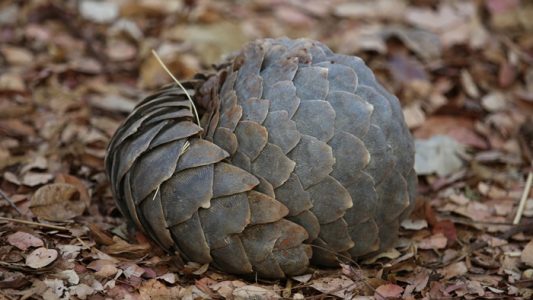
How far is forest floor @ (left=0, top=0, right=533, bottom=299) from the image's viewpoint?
2113 mm

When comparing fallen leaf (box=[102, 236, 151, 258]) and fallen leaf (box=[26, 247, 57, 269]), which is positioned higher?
fallen leaf (box=[26, 247, 57, 269])

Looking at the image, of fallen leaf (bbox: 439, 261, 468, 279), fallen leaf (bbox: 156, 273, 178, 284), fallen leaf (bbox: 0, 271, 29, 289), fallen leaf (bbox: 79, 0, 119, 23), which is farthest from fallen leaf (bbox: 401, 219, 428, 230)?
fallen leaf (bbox: 79, 0, 119, 23)

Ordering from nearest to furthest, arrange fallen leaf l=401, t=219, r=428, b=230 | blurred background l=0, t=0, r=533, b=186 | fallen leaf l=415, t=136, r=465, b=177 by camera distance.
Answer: fallen leaf l=401, t=219, r=428, b=230, fallen leaf l=415, t=136, r=465, b=177, blurred background l=0, t=0, r=533, b=186

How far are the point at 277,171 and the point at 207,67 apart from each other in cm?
155

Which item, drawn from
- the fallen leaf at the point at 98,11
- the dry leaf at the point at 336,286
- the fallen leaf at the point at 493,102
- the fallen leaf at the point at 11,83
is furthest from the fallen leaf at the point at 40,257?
the fallen leaf at the point at 493,102

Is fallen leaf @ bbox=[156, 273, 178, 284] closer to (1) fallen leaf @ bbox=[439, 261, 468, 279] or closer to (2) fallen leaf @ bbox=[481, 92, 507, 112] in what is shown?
(1) fallen leaf @ bbox=[439, 261, 468, 279]

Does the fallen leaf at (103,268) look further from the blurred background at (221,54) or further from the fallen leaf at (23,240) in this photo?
the blurred background at (221,54)

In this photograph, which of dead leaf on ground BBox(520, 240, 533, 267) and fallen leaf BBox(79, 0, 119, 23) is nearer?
dead leaf on ground BBox(520, 240, 533, 267)

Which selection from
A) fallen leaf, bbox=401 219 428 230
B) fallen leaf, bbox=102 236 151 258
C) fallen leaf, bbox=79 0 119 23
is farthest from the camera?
fallen leaf, bbox=79 0 119 23

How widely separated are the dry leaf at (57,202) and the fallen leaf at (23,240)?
153 millimetres

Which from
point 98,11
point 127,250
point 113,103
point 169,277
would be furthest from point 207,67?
point 169,277

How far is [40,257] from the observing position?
206 cm

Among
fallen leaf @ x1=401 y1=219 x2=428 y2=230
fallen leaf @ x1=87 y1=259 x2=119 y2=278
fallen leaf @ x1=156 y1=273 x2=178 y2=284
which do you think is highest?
fallen leaf @ x1=87 y1=259 x2=119 y2=278

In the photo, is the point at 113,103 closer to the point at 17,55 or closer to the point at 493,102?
the point at 17,55
